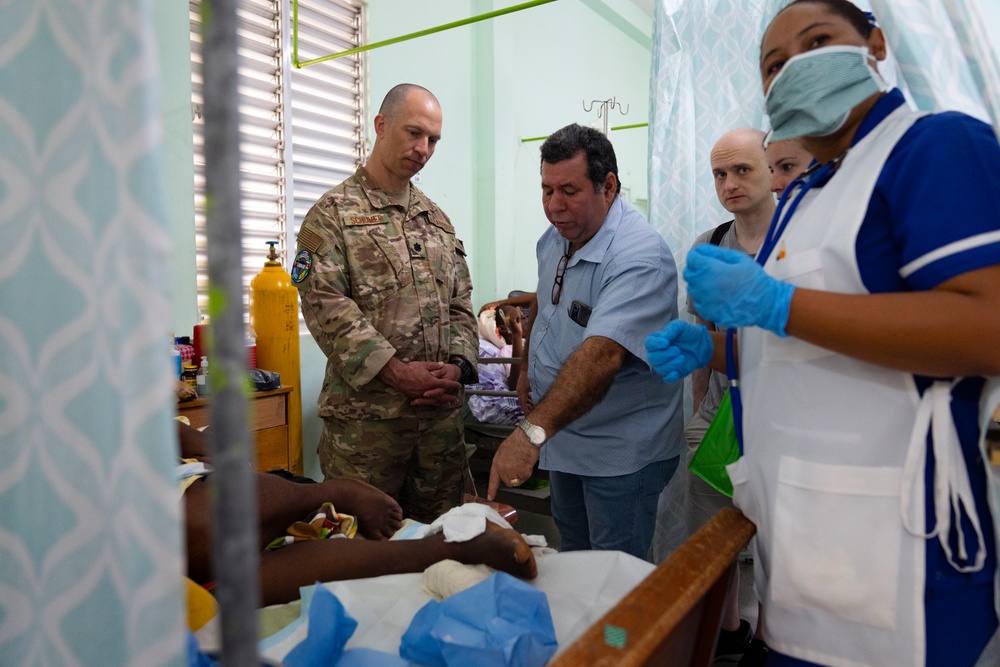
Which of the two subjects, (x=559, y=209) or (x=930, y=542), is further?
(x=559, y=209)

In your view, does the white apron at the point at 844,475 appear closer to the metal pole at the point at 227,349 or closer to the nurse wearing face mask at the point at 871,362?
the nurse wearing face mask at the point at 871,362

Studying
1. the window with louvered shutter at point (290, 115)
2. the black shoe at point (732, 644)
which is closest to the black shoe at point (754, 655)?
the black shoe at point (732, 644)

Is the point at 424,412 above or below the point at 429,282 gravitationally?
below

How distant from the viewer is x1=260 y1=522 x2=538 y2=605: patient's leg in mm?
1327

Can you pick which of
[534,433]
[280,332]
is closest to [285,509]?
[534,433]

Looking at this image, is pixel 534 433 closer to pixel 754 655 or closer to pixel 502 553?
pixel 502 553

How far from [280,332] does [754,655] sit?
2.26 m

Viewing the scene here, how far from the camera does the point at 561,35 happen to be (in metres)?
5.74

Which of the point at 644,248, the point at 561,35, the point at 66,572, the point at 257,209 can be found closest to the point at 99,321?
the point at 66,572

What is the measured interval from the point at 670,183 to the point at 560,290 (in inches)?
34.5

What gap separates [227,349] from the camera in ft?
1.20

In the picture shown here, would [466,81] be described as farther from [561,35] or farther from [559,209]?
[559,209]

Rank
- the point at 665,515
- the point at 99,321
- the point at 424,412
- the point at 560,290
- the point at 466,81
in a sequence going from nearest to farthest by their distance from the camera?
the point at 99,321, the point at 560,290, the point at 424,412, the point at 665,515, the point at 466,81

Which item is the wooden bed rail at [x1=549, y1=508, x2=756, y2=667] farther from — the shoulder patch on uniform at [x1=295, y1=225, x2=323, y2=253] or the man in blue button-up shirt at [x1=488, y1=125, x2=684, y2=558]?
the shoulder patch on uniform at [x1=295, y1=225, x2=323, y2=253]
